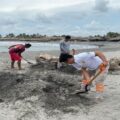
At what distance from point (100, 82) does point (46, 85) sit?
1635 millimetres

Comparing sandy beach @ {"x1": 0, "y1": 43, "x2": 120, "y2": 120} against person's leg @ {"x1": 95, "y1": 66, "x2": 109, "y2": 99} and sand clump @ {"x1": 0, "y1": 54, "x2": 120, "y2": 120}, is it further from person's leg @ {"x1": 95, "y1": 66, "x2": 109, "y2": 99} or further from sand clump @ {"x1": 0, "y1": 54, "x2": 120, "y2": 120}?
person's leg @ {"x1": 95, "y1": 66, "x2": 109, "y2": 99}

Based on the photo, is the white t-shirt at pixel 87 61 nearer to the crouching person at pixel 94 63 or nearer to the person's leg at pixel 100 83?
the crouching person at pixel 94 63

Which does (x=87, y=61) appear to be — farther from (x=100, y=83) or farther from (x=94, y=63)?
(x=100, y=83)

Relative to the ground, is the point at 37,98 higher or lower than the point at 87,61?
lower

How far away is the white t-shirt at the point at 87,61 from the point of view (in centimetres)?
1229

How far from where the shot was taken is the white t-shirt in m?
12.3

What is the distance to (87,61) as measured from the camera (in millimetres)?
12430

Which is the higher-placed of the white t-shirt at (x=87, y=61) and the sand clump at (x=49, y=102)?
the white t-shirt at (x=87, y=61)

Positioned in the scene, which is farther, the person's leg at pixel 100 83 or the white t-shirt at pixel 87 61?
the person's leg at pixel 100 83

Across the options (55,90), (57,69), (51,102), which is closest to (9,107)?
(51,102)

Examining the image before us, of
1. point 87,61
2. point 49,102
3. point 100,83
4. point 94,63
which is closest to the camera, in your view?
point 49,102

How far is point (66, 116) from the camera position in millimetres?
10836

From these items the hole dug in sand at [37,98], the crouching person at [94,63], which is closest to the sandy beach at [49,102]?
the hole dug in sand at [37,98]

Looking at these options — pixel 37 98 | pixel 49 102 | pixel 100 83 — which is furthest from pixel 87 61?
pixel 37 98
